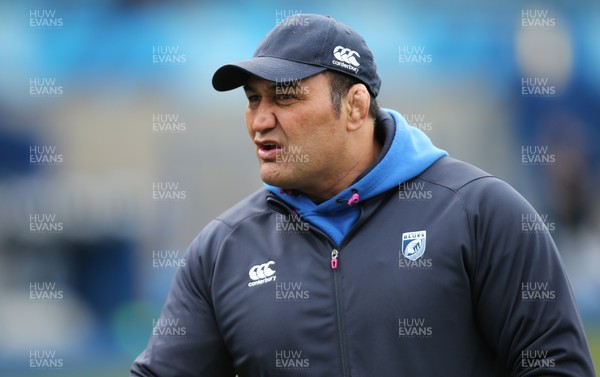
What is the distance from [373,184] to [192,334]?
63cm

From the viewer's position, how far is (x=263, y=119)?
2625mm

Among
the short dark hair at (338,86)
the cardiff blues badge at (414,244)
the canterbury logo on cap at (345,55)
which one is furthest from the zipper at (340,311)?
the canterbury logo on cap at (345,55)

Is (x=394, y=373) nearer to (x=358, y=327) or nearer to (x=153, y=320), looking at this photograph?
(x=358, y=327)

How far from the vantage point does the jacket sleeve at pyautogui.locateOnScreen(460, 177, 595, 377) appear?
230 centimetres

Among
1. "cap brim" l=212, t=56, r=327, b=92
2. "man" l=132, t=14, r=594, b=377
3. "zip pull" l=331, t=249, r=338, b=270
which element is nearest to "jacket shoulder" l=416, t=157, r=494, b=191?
"man" l=132, t=14, r=594, b=377

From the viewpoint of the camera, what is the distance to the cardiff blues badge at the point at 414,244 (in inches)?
95.6

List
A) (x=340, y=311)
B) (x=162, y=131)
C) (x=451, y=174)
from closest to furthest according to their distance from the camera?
(x=340, y=311) < (x=451, y=174) < (x=162, y=131)

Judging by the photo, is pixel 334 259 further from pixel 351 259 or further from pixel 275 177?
pixel 275 177

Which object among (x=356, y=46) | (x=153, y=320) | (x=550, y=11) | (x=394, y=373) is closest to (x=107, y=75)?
(x=153, y=320)

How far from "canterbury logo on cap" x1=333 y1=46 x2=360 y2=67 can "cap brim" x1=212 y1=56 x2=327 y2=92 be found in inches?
2.2

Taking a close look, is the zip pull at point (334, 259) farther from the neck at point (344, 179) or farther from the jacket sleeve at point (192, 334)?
the jacket sleeve at point (192, 334)

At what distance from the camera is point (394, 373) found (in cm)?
237

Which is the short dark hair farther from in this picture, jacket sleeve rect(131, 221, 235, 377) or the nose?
jacket sleeve rect(131, 221, 235, 377)

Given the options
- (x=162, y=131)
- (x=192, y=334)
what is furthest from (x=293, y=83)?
(x=162, y=131)
